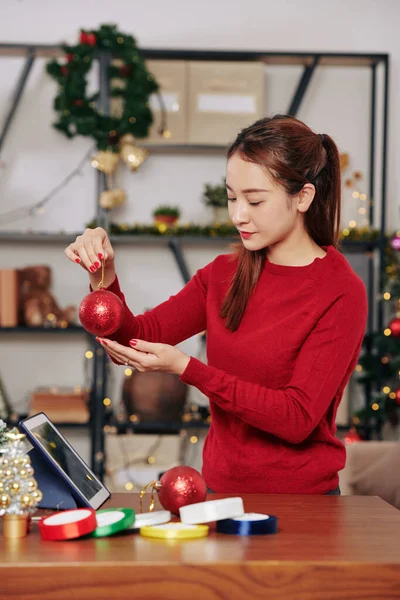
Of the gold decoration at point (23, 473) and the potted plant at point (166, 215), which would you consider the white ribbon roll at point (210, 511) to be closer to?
the gold decoration at point (23, 473)

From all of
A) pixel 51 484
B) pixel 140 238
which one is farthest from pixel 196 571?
pixel 140 238

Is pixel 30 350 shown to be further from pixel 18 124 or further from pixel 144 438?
pixel 18 124

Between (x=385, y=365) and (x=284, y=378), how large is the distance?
9.36ft

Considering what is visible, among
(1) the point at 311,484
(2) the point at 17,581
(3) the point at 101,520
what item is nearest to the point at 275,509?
(1) the point at 311,484

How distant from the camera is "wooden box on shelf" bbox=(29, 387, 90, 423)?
14.1ft

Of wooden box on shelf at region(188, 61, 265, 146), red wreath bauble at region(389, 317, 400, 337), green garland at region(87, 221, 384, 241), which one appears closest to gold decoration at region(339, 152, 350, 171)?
green garland at region(87, 221, 384, 241)

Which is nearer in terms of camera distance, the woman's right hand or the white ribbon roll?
the white ribbon roll

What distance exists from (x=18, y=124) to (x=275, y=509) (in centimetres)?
362

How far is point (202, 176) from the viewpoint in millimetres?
4719

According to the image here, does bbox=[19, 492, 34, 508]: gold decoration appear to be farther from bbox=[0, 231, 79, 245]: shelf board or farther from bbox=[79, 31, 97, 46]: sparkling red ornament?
bbox=[79, 31, 97, 46]: sparkling red ornament

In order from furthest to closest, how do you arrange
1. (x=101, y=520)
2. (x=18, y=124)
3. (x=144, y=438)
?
(x=18, y=124)
(x=144, y=438)
(x=101, y=520)

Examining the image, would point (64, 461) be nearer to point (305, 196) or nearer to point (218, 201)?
point (305, 196)

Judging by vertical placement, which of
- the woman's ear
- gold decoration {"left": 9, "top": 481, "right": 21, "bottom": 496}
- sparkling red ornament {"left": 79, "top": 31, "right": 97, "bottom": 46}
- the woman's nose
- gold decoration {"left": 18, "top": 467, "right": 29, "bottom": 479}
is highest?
sparkling red ornament {"left": 79, "top": 31, "right": 97, "bottom": 46}

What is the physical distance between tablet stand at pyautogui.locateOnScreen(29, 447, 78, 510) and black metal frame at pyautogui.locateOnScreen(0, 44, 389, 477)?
2927 mm
